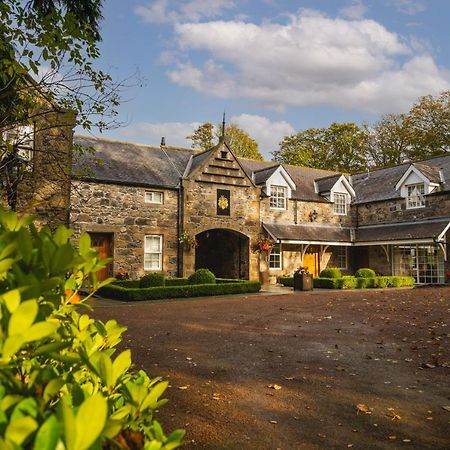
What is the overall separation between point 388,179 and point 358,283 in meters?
9.71

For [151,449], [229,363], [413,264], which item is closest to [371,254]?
[413,264]

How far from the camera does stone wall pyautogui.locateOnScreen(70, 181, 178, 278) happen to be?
18.8m

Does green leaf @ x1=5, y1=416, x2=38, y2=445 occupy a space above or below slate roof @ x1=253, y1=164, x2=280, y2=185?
below

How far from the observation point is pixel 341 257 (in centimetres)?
2727

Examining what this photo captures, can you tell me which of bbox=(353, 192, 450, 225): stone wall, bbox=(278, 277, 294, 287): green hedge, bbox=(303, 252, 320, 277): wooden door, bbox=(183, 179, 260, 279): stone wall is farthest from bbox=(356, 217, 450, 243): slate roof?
bbox=(183, 179, 260, 279): stone wall

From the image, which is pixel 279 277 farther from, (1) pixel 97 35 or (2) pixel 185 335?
(1) pixel 97 35

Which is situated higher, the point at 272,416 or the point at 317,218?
the point at 317,218

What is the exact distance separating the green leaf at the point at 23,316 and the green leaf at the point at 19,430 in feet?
0.65

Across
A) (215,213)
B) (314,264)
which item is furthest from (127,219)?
(314,264)

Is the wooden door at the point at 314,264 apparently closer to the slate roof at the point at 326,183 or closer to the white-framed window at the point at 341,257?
the white-framed window at the point at 341,257

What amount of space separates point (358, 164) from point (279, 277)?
24.2 m

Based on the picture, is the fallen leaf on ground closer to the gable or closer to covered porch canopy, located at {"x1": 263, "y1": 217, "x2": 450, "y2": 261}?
the gable

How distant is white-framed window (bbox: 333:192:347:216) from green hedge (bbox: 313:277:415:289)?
21.7ft

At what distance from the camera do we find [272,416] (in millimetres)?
4344
